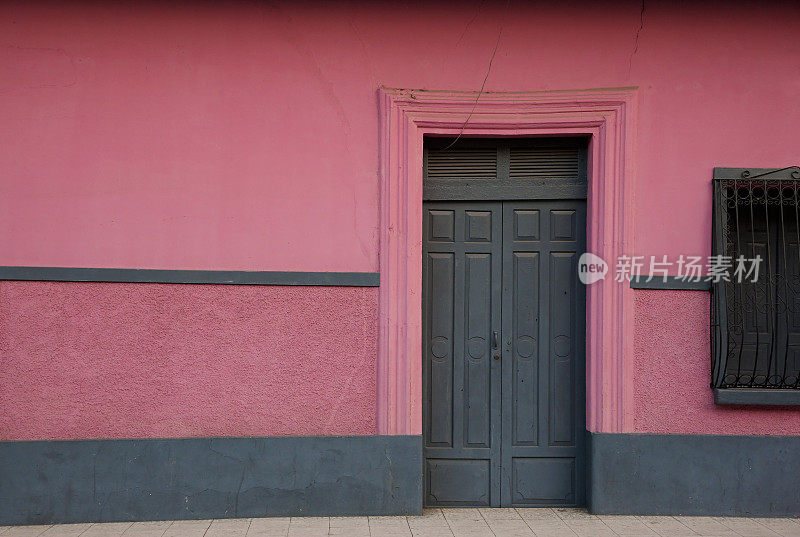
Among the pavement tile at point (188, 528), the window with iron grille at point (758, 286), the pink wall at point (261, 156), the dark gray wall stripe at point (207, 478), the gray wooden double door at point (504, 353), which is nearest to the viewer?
the pavement tile at point (188, 528)

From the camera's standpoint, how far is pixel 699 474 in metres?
5.54

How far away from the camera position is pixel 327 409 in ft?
18.2

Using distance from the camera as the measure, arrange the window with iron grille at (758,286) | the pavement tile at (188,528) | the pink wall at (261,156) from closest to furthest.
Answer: the pavement tile at (188,528) < the pink wall at (261,156) < the window with iron grille at (758,286)

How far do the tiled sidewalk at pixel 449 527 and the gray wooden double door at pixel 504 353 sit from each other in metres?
0.29

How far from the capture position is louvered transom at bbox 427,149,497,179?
5.85m

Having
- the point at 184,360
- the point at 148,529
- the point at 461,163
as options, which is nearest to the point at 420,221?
the point at 461,163

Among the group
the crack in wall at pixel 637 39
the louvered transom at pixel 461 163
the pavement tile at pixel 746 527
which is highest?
the crack in wall at pixel 637 39

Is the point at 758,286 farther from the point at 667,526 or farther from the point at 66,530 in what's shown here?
the point at 66,530

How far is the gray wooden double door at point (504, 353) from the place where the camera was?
579 cm

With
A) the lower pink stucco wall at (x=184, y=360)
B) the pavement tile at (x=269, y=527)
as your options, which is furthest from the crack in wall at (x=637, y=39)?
the pavement tile at (x=269, y=527)

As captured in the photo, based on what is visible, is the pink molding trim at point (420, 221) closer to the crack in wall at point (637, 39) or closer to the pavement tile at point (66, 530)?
the crack in wall at point (637, 39)

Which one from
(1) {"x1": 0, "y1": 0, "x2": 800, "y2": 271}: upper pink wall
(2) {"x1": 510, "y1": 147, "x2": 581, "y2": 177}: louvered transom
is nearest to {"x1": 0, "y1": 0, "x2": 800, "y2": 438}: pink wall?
(1) {"x1": 0, "y1": 0, "x2": 800, "y2": 271}: upper pink wall

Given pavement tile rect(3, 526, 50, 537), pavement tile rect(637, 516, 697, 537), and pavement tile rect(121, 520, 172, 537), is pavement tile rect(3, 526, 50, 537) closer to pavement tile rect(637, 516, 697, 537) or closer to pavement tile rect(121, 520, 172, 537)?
pavement tile rect(121, 520, 172, 537)

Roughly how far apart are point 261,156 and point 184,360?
1505mm
